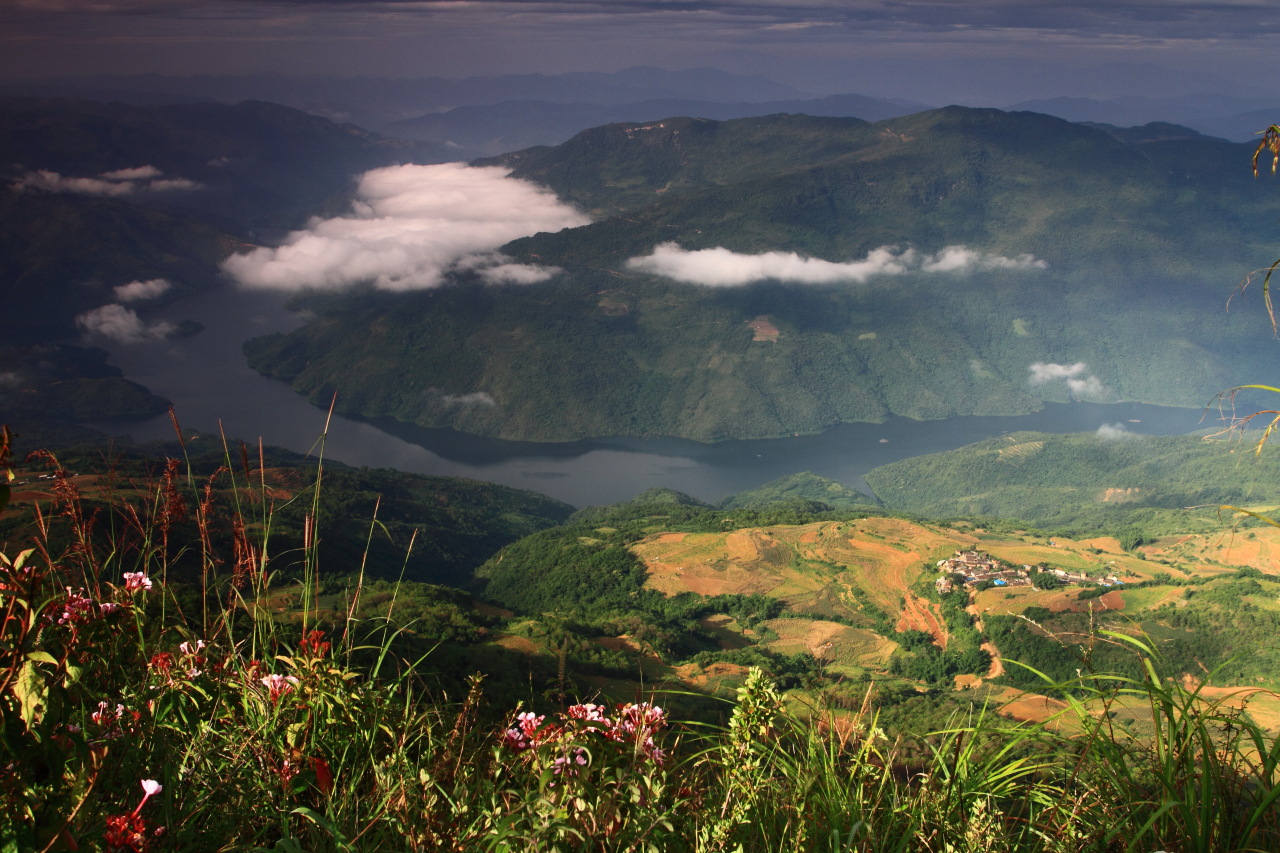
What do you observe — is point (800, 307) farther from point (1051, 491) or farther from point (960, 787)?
point (960, 787)

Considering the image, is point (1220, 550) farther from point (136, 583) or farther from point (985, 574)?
point (136, 583)

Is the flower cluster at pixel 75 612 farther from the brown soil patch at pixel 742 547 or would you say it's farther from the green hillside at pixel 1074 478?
the green hillside at pixel 1074 478

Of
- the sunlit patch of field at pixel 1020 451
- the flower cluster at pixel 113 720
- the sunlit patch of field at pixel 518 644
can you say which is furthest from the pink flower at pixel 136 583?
the sunlit patch of field at pixel 1020 451

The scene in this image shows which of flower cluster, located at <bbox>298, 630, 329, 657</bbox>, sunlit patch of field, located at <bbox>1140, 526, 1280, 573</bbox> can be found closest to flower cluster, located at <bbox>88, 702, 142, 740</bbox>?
flower cluster, located at <bbox>298, 630, 329, 657</bbox>

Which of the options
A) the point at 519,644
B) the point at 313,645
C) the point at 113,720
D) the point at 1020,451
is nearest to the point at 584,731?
the point at 313,645

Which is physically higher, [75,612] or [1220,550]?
[75,612]
